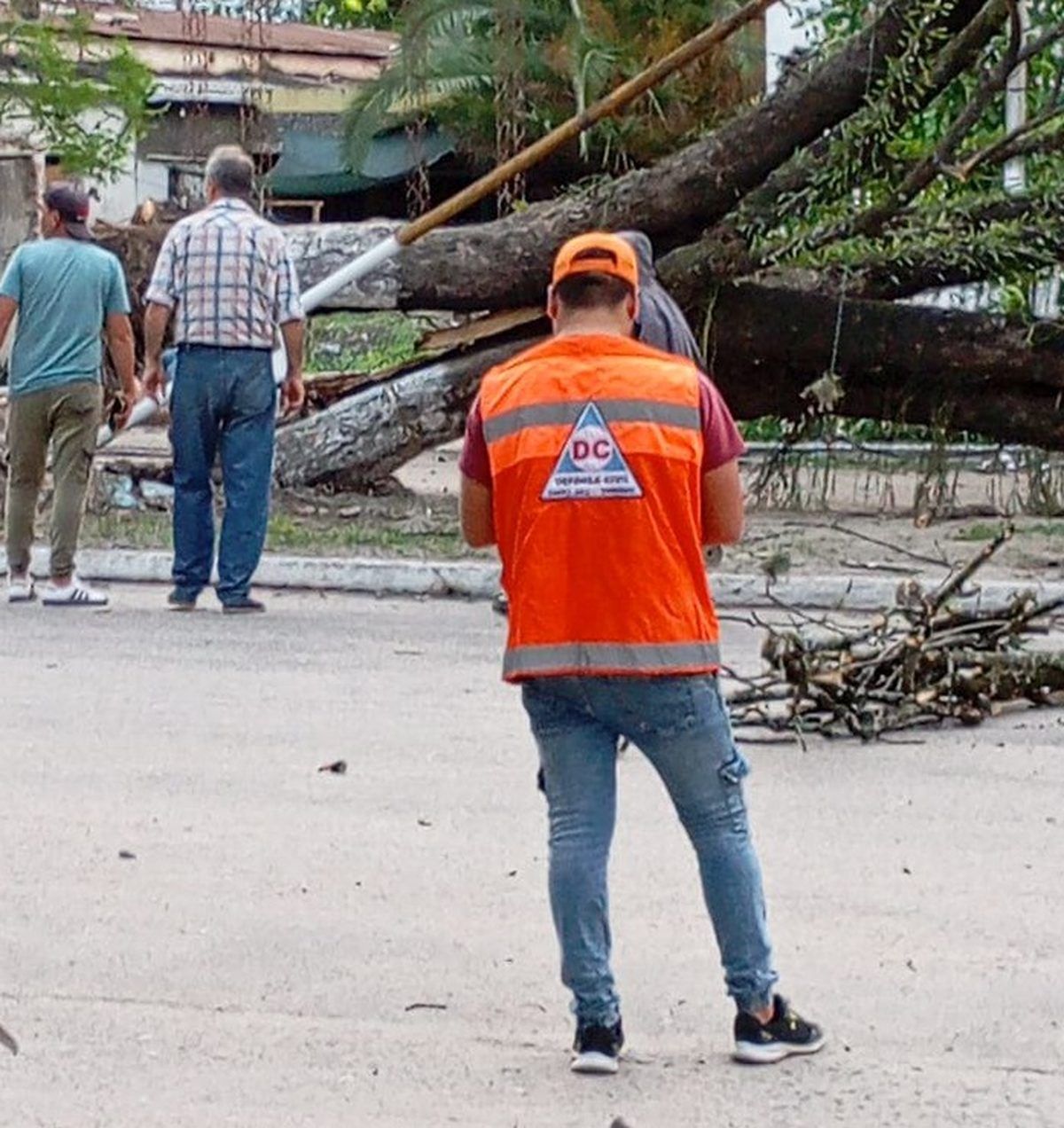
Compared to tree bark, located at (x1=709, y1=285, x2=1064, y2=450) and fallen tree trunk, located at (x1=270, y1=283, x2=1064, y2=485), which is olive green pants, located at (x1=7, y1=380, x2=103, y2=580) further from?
tree bark, located at (x1=709, y1=285, x2=1064, y2=450)

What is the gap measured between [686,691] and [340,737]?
12.5 feet

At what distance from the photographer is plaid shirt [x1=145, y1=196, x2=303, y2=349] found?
37.9 ft

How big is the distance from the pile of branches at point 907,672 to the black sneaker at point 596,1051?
327cm

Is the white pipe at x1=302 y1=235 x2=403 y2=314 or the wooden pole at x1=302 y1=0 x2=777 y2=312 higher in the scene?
the wooden pole at x1=302 y1=0 x2=777 y2=312

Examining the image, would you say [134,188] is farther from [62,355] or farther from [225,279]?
[225,279]

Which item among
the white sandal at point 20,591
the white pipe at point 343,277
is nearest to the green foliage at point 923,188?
the white pipe at point 343,277

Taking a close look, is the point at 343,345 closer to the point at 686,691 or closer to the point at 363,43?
the point at 363,43

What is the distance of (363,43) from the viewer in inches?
1444

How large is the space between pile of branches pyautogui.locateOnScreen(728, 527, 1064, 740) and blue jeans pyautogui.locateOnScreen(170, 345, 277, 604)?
296 cm

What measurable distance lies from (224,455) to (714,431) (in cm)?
669

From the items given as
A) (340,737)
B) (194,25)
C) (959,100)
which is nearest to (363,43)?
(194,25)

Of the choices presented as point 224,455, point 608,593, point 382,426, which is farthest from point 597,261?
point 382,426

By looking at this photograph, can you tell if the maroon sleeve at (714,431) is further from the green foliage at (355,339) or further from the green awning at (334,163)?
the green awning at (334,163)

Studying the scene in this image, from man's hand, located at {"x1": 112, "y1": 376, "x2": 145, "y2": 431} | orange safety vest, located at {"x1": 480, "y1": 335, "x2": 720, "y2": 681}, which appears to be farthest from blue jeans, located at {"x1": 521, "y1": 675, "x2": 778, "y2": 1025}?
man's hand, located at {"x1": 112, "y1": 376, "x2": 145, "y2": 431}
